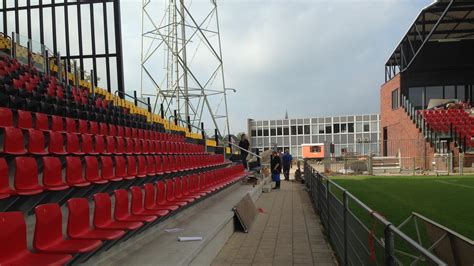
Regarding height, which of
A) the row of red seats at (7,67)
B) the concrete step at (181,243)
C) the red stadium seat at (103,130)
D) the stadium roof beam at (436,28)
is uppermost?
the stadium roof beam at (436,28)

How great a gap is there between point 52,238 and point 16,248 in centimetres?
47

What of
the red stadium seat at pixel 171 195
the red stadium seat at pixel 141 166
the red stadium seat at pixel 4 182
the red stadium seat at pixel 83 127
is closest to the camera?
the red stadium seat at pixel 4 182

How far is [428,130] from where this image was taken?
2917cm

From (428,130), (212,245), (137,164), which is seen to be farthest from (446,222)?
(428,130)

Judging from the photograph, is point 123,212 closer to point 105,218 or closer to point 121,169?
point 105,218

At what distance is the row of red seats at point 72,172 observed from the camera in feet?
16.3

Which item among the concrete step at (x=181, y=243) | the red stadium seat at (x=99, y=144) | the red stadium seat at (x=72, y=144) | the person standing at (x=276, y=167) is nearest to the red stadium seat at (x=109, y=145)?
the red stadium seat at (x=99, y=144)

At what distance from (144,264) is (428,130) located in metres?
27.9

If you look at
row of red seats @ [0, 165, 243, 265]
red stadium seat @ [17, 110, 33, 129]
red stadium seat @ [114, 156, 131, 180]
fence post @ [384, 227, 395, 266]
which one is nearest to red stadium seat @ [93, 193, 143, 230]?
row of red seats @ [0, 165, 243, 265]

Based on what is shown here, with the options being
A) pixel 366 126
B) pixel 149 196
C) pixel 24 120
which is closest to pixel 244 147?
pixel 24 120

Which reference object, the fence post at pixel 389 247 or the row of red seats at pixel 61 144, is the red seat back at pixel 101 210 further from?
the fence post at pixel 389 247

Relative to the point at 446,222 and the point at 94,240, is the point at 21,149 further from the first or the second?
the point at 446,222

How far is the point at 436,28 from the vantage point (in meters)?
30.2

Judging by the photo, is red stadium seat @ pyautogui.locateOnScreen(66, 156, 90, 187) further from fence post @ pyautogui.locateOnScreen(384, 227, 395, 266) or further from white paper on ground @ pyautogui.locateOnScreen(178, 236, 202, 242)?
fence post @ pyautogui.locateOnScreen(384, 227, 395, 266)
